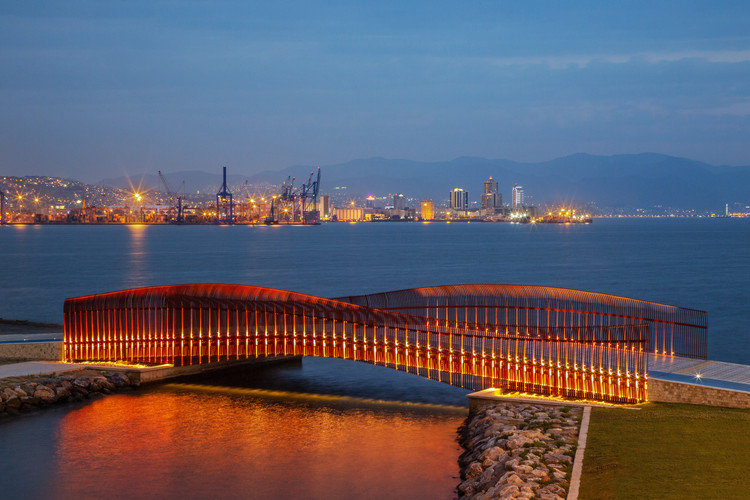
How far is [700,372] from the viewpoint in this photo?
77.5ft

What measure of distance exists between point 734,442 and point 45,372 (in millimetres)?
22941

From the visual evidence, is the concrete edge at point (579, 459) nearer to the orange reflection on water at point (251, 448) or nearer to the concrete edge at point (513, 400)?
the concrete edge at point (513, 400)

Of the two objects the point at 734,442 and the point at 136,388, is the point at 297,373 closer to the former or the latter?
the point at 136,388

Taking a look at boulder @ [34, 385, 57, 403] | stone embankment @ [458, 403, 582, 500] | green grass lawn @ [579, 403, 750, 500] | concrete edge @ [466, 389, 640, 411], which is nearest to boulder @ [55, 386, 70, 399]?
boulder @ [34, 385, 57, 403]

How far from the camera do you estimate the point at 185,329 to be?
104 ft

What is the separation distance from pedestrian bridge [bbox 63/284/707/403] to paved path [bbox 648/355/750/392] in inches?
35.9

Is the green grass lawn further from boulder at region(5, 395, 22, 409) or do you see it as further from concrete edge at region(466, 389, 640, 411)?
boulder at region(5, 395, 22, 409)

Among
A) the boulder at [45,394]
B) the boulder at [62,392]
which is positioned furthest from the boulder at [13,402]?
the boulder at [62,392]

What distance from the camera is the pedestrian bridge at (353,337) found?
2477 cm

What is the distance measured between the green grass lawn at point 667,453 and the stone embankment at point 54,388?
17.3m

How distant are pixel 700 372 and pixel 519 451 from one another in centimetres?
787

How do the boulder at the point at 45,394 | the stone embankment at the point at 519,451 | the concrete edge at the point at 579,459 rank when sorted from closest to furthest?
the concrete edge at the point at 579,459 → the stone embankment at the point at 519,451 → the boulder at the point at 45,394

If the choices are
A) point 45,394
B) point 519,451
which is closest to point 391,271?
point 45,394

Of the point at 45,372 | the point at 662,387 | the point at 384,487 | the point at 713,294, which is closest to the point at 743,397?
the point at 662,387
